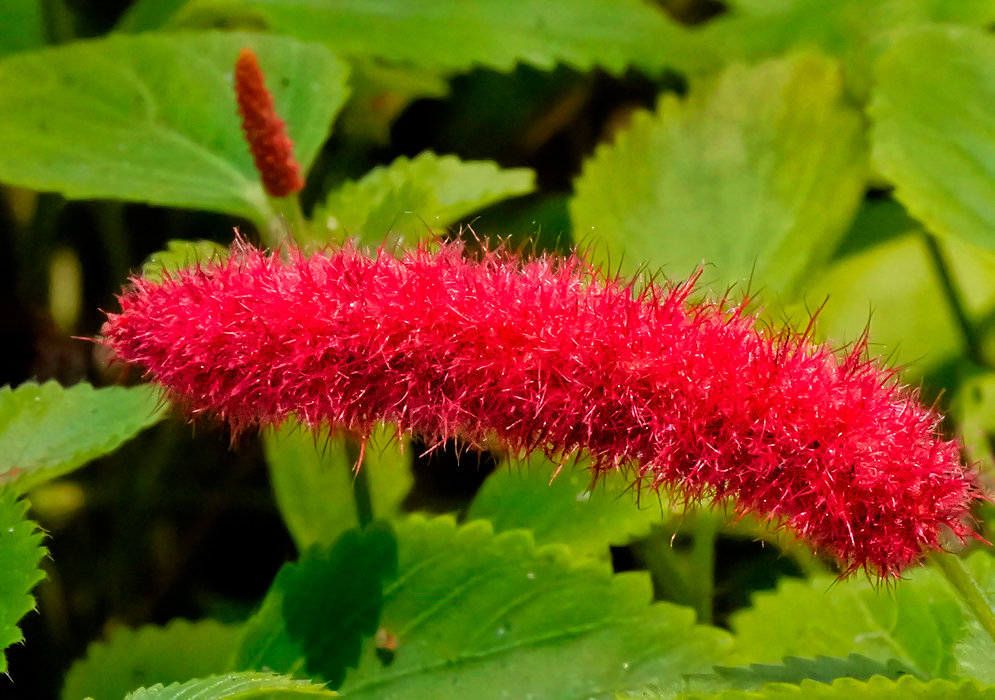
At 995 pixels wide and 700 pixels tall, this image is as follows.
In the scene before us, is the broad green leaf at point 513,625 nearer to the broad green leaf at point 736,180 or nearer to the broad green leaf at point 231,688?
the broad green leaf at point 231,688

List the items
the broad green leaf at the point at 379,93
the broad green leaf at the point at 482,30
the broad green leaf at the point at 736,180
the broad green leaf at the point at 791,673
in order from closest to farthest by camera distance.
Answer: the broad green leaf at the point at 791,673 → the broad green leaf at the point at 736,180 → the broad green leaf at the point at 482,30 → the broad green leaf at the point at 379,93

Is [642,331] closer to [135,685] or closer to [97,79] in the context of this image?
[135,685]

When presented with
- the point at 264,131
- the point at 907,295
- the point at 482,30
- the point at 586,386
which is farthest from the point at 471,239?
the point at 586,386

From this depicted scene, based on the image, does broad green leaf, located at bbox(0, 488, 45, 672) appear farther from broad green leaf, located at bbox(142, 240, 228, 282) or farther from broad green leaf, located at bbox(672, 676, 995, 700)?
broad green leaf, located at bbox(672, 676, 995, 700)

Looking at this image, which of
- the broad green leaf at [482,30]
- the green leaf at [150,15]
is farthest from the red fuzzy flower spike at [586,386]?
the green leaf at [150,15]

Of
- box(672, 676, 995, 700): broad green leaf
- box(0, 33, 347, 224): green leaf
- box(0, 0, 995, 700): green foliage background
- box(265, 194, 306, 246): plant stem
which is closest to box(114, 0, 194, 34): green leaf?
box(0, 0, 995, 700): green foliage background

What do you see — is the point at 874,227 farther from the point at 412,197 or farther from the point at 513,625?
the point at 513,625
